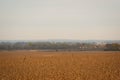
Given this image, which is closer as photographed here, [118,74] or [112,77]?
[112,77]

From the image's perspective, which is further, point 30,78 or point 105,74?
point 105,74

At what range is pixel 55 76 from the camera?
18.5 m

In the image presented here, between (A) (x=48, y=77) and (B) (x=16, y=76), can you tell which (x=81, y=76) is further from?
(B) (x=16, y=76)

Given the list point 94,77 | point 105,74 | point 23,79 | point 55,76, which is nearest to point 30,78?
point 23,79

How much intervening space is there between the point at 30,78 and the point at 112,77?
6.13m

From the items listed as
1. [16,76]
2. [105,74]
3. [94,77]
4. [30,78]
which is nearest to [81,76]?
[94,77]

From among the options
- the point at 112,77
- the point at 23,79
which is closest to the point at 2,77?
the point at 23,79

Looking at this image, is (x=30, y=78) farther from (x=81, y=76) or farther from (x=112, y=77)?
(x=112, y=77)

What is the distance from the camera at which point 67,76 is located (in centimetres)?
1848

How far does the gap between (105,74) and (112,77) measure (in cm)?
139

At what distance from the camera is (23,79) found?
17422mm

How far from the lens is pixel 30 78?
17.9 metres

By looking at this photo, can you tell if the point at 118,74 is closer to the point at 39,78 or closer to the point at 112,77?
the point at 112,77

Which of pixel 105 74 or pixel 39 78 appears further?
pixel 105 74
